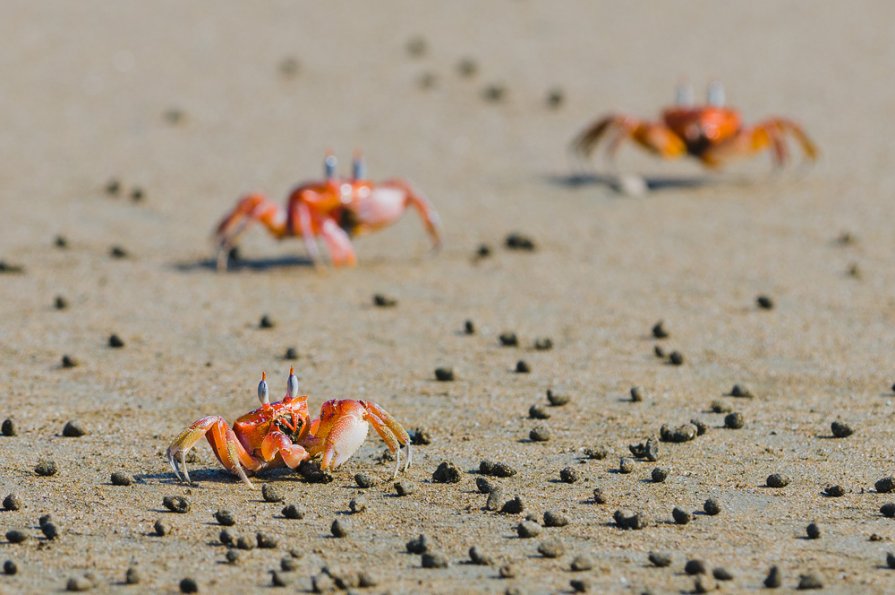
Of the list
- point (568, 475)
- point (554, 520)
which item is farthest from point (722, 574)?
point (568, 475)

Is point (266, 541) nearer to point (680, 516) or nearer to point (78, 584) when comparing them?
point (78, 584)

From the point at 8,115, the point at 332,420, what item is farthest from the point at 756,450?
the point at 8,115

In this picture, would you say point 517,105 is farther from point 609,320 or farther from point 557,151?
point 609,320

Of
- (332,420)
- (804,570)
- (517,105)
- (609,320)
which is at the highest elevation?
(517,105)

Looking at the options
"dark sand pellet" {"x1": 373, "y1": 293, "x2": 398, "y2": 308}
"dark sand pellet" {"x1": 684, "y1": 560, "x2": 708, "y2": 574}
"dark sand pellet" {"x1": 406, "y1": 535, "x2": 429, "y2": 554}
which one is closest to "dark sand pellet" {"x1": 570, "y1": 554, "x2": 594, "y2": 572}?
"dark sand pellet" {"x1": 684, "y1": 560, "x2": 708, "y2": 574}

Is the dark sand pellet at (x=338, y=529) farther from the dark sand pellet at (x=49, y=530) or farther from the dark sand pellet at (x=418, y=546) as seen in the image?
the dark sand pellet at (x=49, y=530)

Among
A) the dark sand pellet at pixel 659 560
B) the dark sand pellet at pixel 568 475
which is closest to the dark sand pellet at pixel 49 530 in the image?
the dark sand pellet at pixel 568 475
